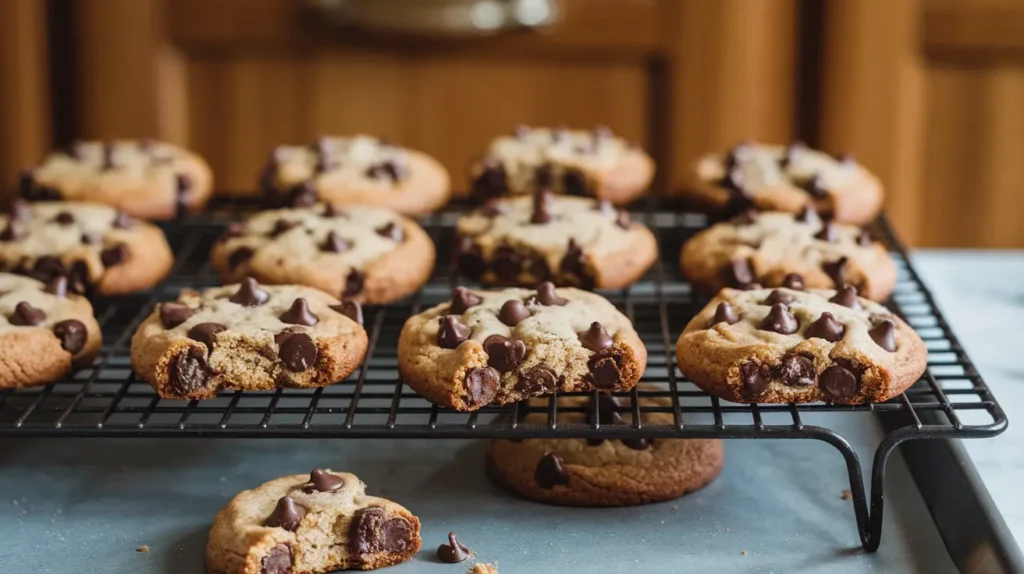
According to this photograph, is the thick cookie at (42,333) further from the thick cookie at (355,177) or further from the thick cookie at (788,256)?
the thick cookie at (788,256)

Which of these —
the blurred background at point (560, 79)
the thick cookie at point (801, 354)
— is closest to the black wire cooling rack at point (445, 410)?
the thick cookie at point (801, 354)

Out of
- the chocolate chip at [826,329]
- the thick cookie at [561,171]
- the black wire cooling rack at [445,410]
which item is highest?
the thick cookie at [561,171]

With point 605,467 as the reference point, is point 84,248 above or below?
above

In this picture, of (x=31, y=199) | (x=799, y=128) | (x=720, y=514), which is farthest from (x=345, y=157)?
(x=799, y=128)

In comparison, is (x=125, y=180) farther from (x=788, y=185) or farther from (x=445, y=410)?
(x=788, y=185)

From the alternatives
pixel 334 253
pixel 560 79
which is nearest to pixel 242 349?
pixel 334 253

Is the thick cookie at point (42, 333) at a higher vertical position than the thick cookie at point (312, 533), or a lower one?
higher
